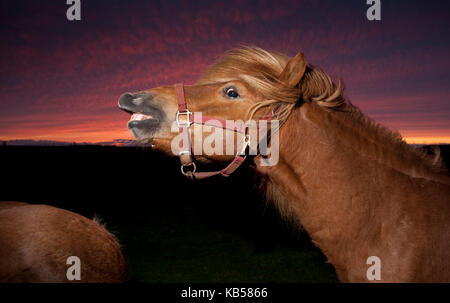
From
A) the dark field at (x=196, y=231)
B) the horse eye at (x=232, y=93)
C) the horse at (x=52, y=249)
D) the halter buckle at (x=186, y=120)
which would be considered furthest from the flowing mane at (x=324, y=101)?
the horse at (x=52, y=249)

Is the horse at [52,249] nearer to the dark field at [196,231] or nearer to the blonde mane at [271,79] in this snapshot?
the dark field at [196,231]

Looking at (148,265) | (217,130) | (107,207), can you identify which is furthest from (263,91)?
(107,207)

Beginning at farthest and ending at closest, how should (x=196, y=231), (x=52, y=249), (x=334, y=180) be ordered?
(x=196, y=231) → (x=52, y=249) → (x=334, y=180)

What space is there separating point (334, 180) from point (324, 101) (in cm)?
69

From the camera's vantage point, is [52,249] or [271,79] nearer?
[271,79]

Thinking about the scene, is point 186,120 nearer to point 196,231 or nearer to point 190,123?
point 190,123

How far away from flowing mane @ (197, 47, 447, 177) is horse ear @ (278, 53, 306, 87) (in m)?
0.05

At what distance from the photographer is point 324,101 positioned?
2.44 meters

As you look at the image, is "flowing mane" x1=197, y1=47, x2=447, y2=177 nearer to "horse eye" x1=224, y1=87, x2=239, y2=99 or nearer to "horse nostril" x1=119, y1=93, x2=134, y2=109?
"horse eye" x1=224, y1=87, x2=239, y2=99

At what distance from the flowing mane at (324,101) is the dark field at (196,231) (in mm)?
924

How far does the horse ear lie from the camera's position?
225 cm

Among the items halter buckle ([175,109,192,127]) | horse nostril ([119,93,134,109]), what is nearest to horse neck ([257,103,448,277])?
halter buckle ([175,109,192,127])

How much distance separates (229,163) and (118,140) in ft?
3.61

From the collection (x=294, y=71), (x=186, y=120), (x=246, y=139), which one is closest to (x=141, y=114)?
(x=186, y=120)
